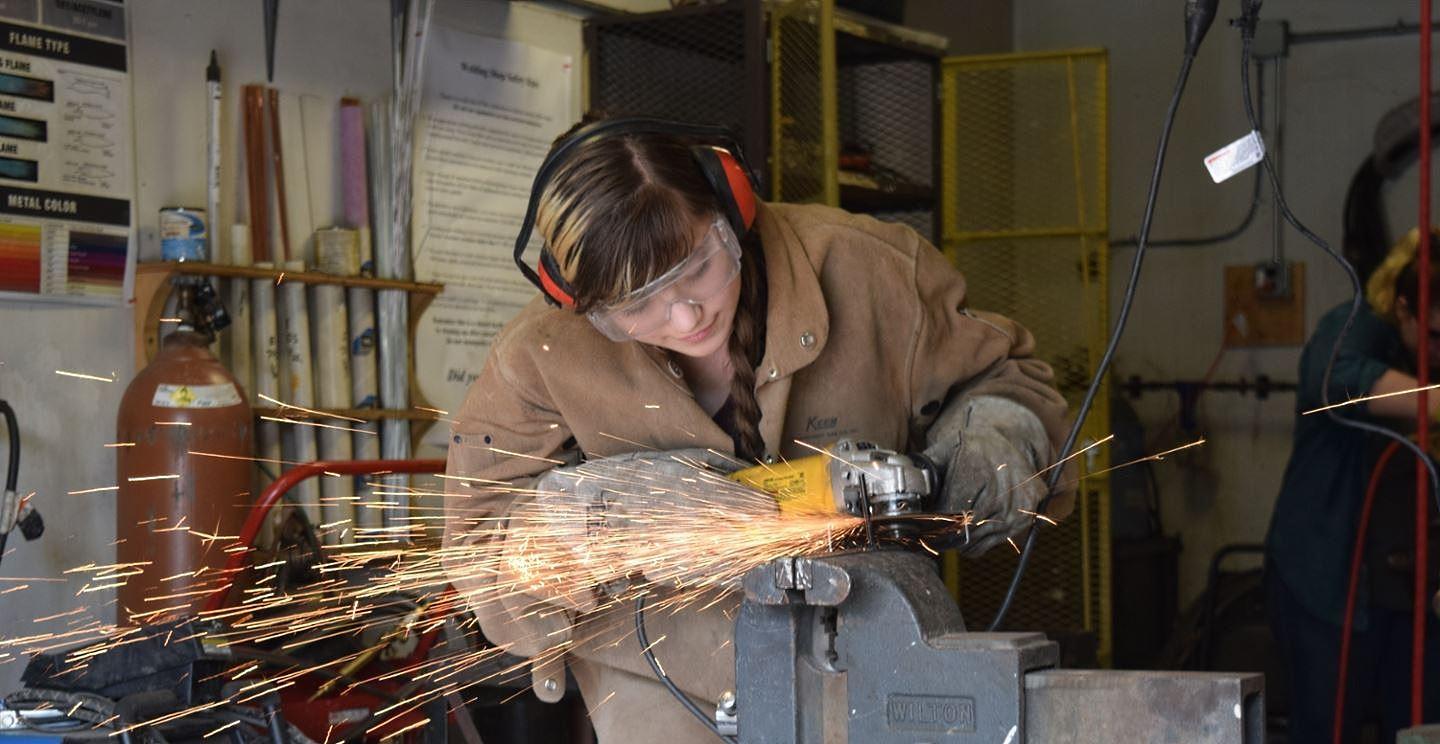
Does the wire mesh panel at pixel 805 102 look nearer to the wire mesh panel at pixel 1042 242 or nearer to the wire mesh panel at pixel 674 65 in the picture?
the wire mesh panel at pixel 674 65

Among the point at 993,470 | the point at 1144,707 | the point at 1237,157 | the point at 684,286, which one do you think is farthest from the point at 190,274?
the point at 1144,707

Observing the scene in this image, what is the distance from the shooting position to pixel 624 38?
4645mm

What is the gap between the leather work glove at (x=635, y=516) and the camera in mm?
1919

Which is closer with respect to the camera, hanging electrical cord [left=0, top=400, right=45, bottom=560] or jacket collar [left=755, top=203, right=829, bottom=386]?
jacket collar [left=755, top=203, right=829, bottom=386]

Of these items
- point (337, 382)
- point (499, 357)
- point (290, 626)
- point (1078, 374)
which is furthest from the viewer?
point (1078, 374)

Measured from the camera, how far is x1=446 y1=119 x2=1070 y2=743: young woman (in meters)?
1.96

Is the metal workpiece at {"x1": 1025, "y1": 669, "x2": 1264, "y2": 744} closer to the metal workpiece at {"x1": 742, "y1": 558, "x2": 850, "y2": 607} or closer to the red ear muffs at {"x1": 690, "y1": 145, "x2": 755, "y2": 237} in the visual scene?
the metal workpiece at {"x1": 742, "y1": 558, "x2": 850, "y2": 607}

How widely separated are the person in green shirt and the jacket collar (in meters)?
2.27

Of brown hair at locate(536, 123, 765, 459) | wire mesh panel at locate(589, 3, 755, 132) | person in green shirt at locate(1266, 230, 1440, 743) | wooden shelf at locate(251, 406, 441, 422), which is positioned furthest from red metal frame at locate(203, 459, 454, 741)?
person in green shirt at locate(1266, 230, 1440, 743)

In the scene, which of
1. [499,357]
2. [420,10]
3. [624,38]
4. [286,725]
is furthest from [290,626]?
[624,38]

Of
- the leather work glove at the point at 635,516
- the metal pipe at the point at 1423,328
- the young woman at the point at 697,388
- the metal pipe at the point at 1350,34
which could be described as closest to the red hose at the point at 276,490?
the young woman at the point at 697,388

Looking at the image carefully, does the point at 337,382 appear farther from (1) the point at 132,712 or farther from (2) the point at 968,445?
(2) the point at 968,445

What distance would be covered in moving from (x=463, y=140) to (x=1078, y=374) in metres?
2.41

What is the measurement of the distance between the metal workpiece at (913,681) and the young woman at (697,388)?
0.49 meters
